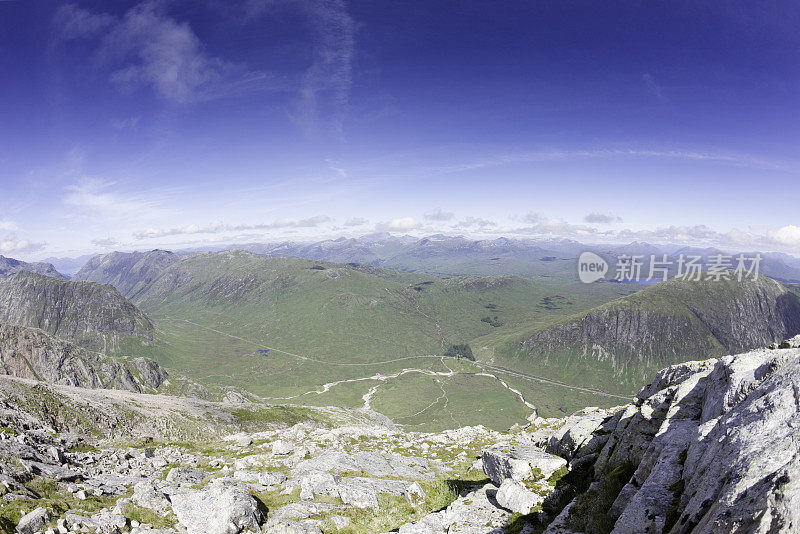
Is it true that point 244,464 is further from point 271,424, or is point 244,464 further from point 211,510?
point 271,424

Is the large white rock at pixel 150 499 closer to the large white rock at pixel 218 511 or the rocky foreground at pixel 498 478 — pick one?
the rocky foreground at pixel 498 478

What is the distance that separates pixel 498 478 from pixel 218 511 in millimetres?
18597

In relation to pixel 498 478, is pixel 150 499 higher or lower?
lower

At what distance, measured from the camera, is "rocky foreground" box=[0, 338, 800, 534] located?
898 cm

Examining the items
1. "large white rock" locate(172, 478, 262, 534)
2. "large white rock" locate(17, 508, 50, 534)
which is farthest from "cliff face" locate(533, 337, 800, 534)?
"large white rock" locate(17, 508, 50, 534)

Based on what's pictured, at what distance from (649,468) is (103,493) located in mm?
41491

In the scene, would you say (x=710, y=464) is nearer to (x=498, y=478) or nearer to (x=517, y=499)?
(x=517, y=499)

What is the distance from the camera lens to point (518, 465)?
2241cm

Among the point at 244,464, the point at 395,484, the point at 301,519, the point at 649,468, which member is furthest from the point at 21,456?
the point at 649,468

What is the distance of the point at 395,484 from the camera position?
31.8 metres

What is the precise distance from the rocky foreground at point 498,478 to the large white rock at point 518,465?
117 millimetres

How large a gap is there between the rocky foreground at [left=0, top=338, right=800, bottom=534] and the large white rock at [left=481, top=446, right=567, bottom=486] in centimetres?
12

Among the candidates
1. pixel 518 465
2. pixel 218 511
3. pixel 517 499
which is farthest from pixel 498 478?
pixel 218 511

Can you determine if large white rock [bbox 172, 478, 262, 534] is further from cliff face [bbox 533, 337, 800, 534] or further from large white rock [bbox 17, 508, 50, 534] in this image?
cliff face [bbox 533, 337, 800, 534]
